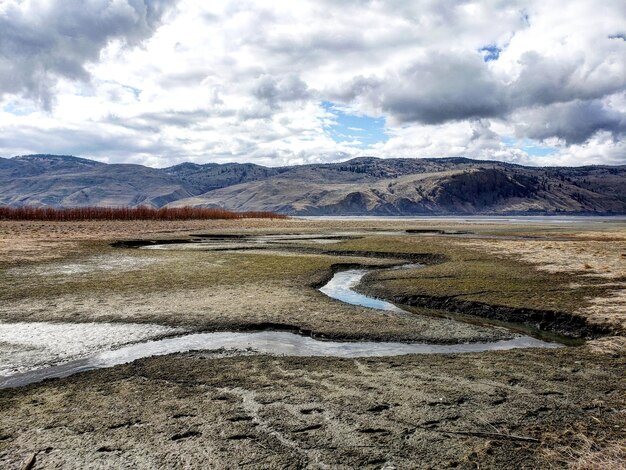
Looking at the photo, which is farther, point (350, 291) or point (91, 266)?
point (91, 266)

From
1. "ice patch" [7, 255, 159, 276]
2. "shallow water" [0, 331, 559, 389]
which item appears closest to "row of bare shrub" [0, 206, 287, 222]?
"ice patch" [7, 255, 159, 276]

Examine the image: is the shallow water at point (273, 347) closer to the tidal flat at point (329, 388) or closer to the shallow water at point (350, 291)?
the tidal flat at point (329, 388)

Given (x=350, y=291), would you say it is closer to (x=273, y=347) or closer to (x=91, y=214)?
(x=273, y=347)

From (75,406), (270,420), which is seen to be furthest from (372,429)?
(75,406)

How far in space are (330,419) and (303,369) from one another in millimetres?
2399

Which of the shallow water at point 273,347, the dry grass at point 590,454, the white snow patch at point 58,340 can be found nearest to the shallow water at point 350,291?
the shallow water at point 273,347

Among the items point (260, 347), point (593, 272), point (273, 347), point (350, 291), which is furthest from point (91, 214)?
point (273, 347)

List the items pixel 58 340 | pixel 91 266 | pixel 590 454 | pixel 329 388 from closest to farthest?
1. pixel 590 454
2. pixel 329 388
3. pixel 58 340
4. pixel 91 266

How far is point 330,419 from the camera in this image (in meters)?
7.37

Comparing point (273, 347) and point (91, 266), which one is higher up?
point (91, 266)

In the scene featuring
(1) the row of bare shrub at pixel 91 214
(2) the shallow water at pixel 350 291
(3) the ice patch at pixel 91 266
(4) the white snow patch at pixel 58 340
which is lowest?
(2) the shallow water at pixel 350 291

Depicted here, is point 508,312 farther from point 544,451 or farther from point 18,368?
point 18,368

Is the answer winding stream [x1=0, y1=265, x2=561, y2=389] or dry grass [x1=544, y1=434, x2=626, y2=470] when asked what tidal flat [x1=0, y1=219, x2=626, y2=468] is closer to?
dry grass [x1=544, y1=434, x2=626, y2=470]

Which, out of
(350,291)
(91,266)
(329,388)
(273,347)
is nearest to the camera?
(329,388)
